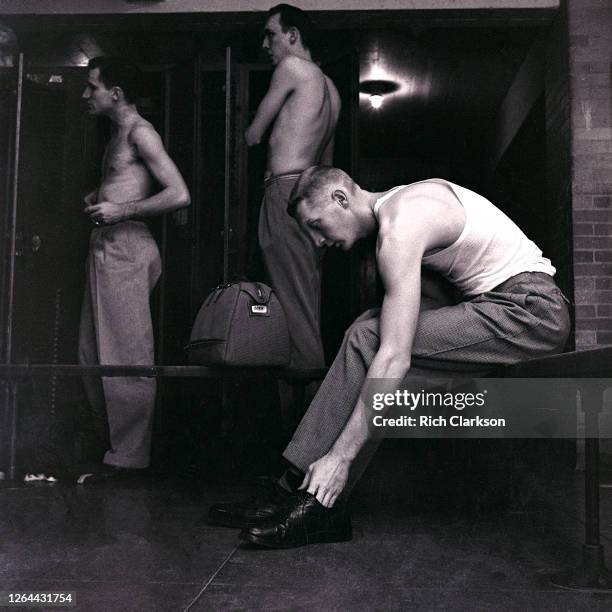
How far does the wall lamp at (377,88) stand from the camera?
20.5ft

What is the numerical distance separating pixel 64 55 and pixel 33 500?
3.47 m

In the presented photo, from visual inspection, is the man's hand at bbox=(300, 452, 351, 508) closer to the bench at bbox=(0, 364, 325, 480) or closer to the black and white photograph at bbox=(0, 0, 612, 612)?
the black and white photograph at bbox=(0, 0, 612, 612)

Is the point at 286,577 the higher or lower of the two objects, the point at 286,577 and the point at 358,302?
the lower

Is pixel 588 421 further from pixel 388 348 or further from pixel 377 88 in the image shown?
pixel 377 88

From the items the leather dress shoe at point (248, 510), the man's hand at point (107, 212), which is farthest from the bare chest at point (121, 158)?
the leather dress shoe at point (248, 510)

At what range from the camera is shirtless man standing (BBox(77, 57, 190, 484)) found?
2.99 metres

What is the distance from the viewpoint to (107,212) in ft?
9.73

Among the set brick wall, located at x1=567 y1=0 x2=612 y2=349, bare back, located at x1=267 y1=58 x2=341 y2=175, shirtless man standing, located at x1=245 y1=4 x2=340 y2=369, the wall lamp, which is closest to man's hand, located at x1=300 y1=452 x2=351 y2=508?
shirtless man standing, located at x1=245 y1=4 x2=340 y2=369

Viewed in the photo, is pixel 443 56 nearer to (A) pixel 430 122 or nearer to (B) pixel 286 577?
(A) pixel 430 122

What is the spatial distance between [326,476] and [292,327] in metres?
1.19

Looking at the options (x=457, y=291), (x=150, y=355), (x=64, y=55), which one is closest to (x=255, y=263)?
(x=150, y=355)

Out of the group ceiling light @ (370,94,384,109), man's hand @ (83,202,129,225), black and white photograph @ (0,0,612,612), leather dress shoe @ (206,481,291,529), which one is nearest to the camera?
black and white photograph @ (0,0,612,612)

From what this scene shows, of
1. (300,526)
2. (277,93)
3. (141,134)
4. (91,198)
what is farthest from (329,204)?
(91,198)

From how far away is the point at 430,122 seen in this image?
7492 mm
